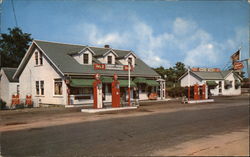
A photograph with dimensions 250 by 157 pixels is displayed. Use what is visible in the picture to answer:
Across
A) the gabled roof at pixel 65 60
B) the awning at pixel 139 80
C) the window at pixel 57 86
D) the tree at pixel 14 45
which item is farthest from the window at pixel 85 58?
the tree at pixel 14 45

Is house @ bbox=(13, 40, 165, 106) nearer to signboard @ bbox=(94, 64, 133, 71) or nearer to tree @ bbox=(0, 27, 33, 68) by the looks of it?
signboard @ bbox=(94, 64, 133, 71)

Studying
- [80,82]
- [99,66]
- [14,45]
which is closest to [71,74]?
[80,82]

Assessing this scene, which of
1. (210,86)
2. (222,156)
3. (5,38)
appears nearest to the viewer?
(222,156)

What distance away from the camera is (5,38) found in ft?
189

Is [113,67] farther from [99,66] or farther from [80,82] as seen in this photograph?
[80,82]

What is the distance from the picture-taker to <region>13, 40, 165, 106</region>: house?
85.1 ft

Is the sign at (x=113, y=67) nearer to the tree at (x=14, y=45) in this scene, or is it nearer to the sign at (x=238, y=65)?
the sign at (x=238, y=65)

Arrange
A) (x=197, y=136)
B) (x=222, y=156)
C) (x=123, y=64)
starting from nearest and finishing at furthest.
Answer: (x=222, y=156), (x=197, y=136), (x=123, y=64)

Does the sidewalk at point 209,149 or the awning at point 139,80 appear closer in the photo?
the sidewalk at point 209,149

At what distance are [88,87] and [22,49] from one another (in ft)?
127

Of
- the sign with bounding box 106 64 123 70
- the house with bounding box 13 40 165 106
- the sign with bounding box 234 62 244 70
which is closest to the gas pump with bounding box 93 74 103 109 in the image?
the house with bounding box 13 40 165 106

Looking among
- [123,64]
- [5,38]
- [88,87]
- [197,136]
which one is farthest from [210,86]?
[5,38]

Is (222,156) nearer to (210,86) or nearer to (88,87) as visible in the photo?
(88,87)

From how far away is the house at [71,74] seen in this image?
25953 millimetres
